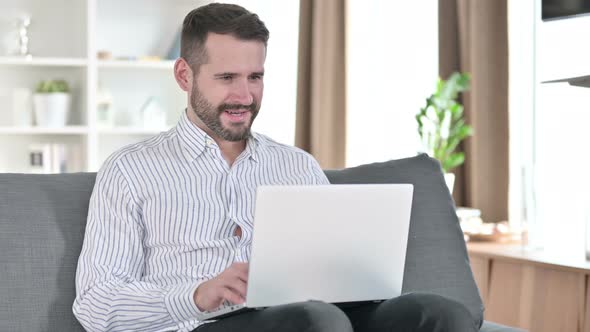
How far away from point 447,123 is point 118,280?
2237mm

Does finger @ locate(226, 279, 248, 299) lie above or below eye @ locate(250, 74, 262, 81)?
below

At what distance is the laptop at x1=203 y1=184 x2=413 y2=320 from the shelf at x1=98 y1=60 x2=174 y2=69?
3.22m

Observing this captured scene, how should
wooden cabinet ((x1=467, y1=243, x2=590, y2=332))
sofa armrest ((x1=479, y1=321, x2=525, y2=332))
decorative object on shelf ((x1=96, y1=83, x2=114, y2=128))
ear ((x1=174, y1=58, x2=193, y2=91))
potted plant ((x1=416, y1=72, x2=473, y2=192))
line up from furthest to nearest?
decorative object on shelf ((x1=96, y1=83, x2=114, y2=128)), potted plant ((x1=416, y1=72, x2=473, y2=192)), wooden cabinet ((x1=467, y1=243, x2=590, y2=332)), ear ((x1=174, y1=58, x2=193, y2=91)), sofa armrest ((x1=479, y1=321, x2=525, y2=332))

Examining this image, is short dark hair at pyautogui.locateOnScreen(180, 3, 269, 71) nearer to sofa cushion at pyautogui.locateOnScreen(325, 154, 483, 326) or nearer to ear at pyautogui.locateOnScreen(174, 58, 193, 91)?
ear at pyautogui.locateOnScreen(174, 58, 193, 91)

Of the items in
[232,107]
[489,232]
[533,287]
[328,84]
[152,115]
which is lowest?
[533,287]

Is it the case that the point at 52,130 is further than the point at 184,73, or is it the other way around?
the point at 52,130

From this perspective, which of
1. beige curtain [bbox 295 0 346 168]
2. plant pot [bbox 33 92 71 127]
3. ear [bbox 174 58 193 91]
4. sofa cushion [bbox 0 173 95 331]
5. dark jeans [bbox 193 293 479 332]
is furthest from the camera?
plant pot [bbox 33 92 71 127]

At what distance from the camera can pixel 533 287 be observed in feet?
9.17

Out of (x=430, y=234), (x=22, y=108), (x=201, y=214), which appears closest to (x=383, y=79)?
(x=22, y=108)

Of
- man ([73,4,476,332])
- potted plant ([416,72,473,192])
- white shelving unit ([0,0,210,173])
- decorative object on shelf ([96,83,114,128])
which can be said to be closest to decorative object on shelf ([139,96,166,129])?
white shelving unit ([0,0,210,173])

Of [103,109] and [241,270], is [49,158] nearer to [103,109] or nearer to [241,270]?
[103,109]

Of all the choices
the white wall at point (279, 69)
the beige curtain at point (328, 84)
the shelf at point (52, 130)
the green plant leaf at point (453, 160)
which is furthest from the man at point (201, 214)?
the white wall at point (279, 69)

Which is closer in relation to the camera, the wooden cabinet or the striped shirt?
the striped shirt

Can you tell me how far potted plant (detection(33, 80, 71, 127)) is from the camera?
4684mm
